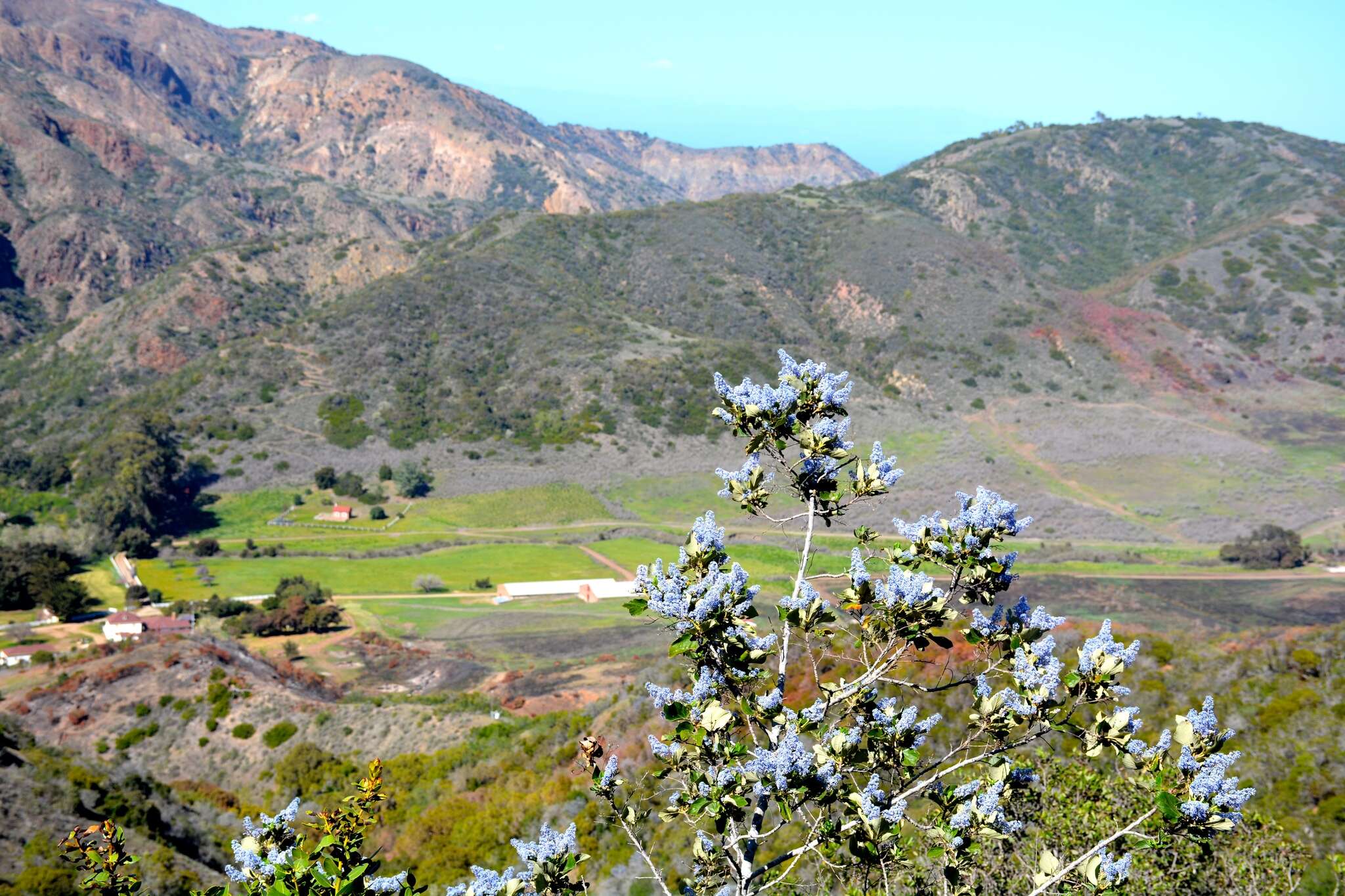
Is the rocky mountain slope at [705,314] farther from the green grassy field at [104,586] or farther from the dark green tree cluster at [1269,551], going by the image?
the green grassy field at [104,586]

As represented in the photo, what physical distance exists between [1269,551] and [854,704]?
58.2 metres

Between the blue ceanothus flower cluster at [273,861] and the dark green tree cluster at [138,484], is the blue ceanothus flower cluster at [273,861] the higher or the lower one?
the higher one

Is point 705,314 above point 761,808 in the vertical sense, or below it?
above

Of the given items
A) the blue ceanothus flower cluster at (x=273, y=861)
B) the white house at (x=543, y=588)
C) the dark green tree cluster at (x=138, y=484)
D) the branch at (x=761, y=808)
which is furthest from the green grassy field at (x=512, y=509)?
the branch at (x=761, y=808)

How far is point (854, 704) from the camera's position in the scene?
5012 mm

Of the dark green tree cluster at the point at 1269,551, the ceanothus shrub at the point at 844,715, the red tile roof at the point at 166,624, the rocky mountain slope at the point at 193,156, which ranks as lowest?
the red tile roof at the point at 166,624

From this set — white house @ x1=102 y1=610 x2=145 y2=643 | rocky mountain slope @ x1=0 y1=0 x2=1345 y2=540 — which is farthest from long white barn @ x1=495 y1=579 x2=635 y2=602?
rocky mountain slope @ x1=0 y1=0 x2=1345 y2=540

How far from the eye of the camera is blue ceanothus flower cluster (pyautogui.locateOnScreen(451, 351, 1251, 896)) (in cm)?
454

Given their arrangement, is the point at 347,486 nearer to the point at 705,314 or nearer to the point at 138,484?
the point at 138,484

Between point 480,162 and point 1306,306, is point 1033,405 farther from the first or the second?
point 480,162

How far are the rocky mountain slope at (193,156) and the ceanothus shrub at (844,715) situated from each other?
10791 centimetres

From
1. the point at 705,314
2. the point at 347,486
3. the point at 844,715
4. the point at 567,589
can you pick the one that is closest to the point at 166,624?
the point at 567,589

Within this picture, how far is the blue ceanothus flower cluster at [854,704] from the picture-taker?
454 cm

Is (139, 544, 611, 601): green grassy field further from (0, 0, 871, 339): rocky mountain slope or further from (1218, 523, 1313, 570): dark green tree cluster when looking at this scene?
(0, 0, 871, 339): rocky mountain slope
